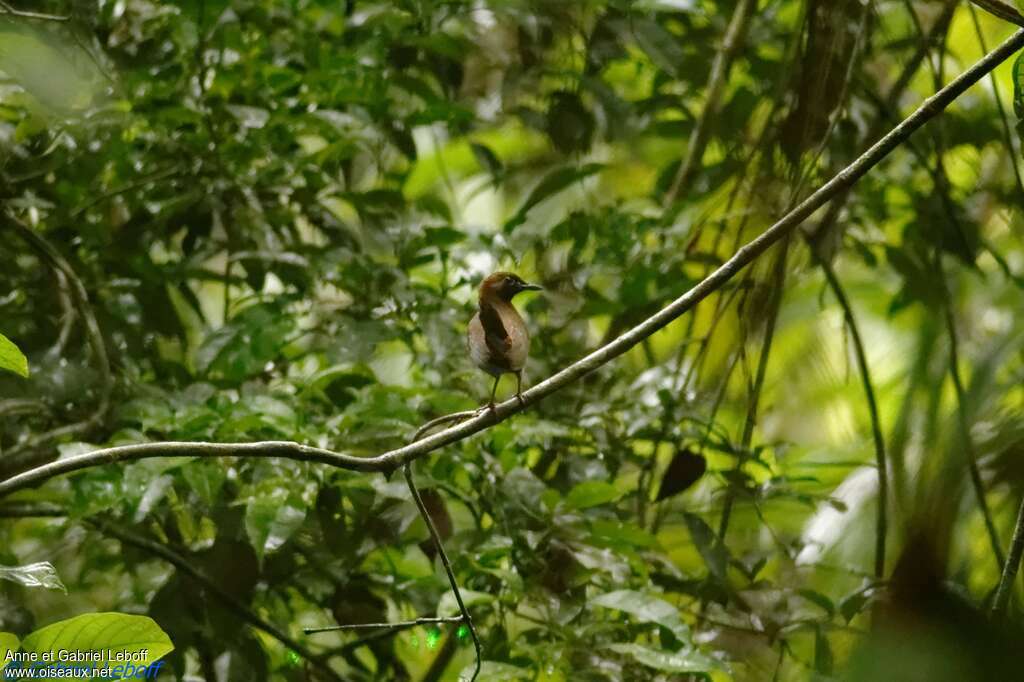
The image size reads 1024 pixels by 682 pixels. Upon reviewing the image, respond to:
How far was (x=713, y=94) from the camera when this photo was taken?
97.3 inches

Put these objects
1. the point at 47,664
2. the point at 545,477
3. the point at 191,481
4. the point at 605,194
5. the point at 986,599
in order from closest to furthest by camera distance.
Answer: the point at 986,599, the point at 47,664, the point at 191,481, the point at 545,477, the point at 605,194

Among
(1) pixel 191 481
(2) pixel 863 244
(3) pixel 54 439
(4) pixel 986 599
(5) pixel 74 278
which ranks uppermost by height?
(2) pixel 863 244

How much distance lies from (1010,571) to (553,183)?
136cm

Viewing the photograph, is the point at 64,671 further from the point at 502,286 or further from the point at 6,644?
the point at 502,286

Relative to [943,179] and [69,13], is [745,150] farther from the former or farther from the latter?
[69,13]

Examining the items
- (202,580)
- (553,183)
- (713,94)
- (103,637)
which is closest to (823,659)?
Result: (103,637)

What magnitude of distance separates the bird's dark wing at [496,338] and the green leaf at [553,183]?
72 cm

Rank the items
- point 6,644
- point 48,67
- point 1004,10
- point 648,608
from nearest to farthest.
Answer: point 6,644 < point 1004,10 < point 648,608 < point 48,67

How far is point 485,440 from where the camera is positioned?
176 centimetres

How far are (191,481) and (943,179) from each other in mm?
1640

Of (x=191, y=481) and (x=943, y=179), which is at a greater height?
(x=943, y=179)

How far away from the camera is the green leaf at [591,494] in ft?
5.22

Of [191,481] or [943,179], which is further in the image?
[943,179]

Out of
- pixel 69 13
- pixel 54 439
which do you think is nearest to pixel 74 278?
pixel 54 439
